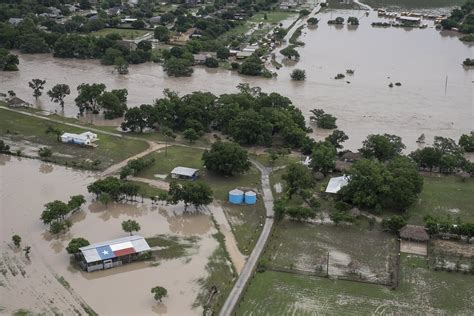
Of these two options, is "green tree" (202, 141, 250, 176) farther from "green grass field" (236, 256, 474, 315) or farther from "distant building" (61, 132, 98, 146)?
"green grass field" (236, 256, 474, 315)

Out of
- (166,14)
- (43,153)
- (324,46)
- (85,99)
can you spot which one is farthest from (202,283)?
(166,14)

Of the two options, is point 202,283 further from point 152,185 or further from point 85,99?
point 85,99

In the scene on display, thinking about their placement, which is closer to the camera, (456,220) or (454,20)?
(456,220)

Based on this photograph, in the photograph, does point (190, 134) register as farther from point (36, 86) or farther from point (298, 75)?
point (298, 75)

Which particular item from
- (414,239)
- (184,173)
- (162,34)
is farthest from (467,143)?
(162,34)

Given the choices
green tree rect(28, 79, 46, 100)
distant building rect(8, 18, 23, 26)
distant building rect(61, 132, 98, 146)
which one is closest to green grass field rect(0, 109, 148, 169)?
distant building rect(61, 132, 98, 146)
